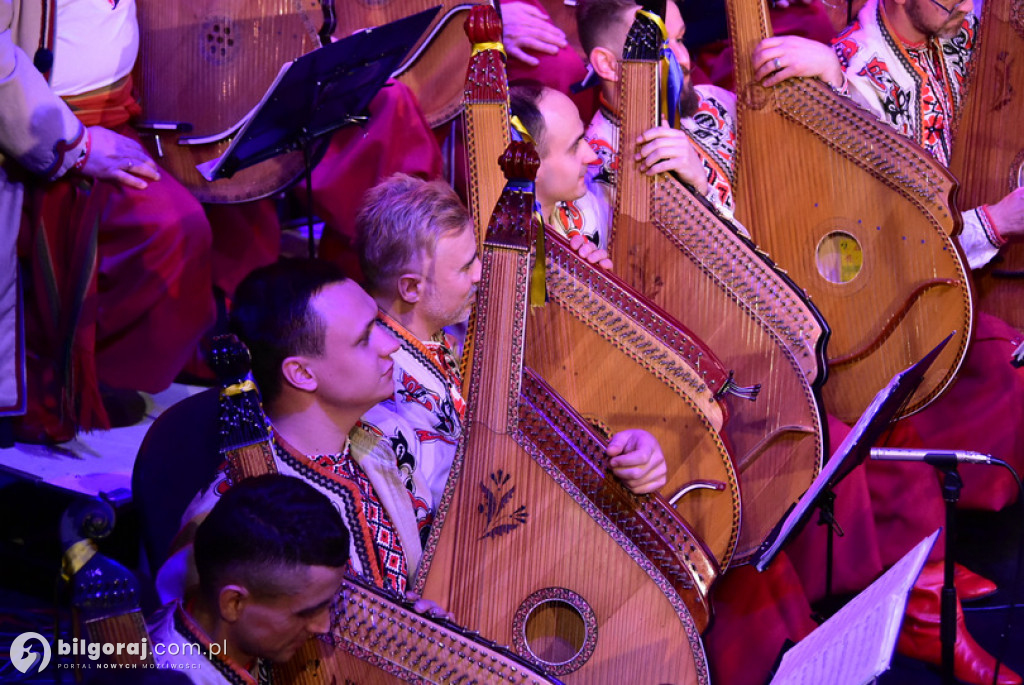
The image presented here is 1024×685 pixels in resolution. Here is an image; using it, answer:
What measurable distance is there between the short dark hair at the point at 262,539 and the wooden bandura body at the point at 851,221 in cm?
212

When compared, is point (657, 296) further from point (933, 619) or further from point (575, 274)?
point (933, 619)

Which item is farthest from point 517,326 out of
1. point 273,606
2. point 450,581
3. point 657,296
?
point 657,296

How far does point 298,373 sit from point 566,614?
685 millimetres

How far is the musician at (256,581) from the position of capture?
1.74 meters

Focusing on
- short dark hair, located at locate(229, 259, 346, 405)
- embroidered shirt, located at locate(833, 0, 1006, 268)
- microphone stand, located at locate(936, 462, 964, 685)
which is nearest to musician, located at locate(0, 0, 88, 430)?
short dark hair, located at locate(229, 259, 346, 405)

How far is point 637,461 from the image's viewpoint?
2.12m

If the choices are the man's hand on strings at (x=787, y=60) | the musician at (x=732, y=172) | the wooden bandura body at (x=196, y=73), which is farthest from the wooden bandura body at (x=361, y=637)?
the man's hand on strings at (x=787, y=60)

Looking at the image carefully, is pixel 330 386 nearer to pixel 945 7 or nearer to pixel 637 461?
pixel 637 461

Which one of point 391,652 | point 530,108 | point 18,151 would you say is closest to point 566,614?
point 391,652

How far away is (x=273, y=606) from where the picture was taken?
175cm

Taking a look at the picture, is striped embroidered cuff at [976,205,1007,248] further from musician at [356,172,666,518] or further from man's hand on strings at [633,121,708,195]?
musician at [356,172,666,518]

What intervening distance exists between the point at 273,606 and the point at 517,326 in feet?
2.09

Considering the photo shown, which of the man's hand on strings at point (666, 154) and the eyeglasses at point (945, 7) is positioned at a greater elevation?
the eyeglasses at point (945, 7)

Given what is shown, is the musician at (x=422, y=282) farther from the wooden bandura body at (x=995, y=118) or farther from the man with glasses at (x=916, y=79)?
the wooden bandura body at (x=995, y=118)
